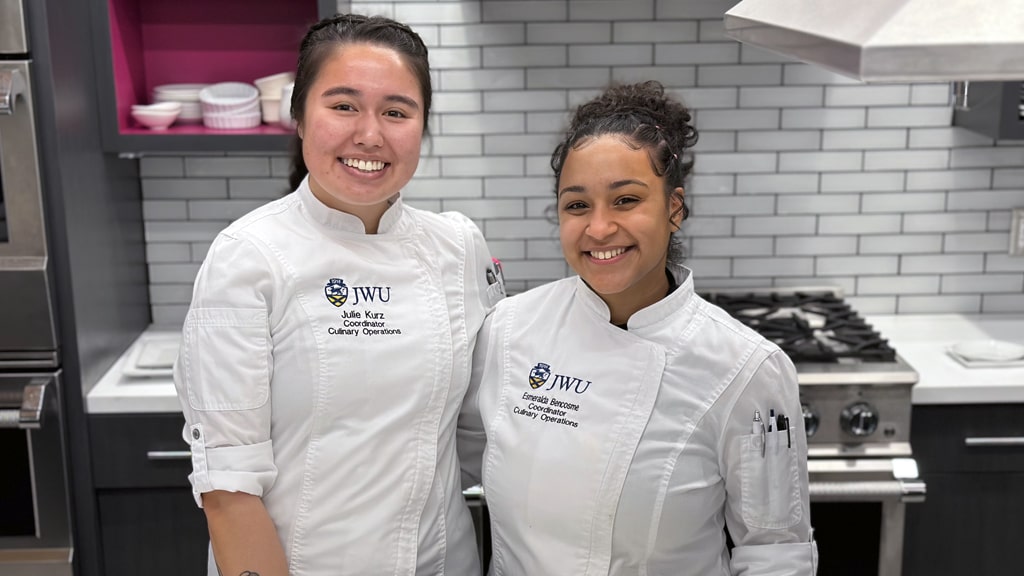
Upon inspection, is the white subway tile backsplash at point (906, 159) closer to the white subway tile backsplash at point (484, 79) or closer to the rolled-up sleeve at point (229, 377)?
the white subway tile backsplash at point (484, 79)

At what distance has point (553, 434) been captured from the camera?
1.90 meters

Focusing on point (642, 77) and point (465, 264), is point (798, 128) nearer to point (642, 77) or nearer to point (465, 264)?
point (642, 77)

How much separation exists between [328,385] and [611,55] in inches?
72.6

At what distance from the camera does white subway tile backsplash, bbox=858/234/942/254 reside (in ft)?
11.8

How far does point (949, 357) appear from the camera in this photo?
321 centimetres

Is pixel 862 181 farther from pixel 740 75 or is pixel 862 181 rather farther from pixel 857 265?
pixel 740 75

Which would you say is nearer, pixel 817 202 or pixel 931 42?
pixel 931 42

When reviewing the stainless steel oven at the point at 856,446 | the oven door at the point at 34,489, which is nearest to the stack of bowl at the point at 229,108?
the oven door at the point at 34,489

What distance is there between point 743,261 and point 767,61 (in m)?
0.65

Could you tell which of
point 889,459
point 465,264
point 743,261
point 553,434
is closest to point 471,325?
point 465,264

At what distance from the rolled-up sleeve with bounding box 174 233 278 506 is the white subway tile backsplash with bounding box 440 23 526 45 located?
1671 millimetres

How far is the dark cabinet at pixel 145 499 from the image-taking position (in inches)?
117

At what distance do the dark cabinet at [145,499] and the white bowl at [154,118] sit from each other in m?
0.84

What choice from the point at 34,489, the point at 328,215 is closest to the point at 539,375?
the point at 328,215
